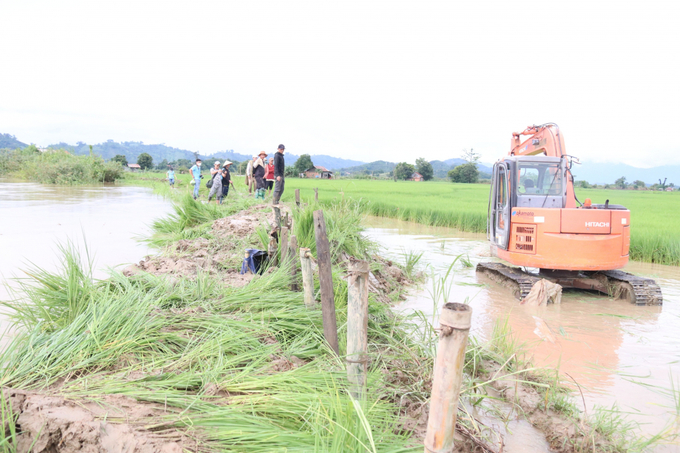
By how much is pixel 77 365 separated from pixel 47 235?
838 cm

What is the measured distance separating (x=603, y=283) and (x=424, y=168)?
7545 cm

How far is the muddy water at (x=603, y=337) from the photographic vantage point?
340cm

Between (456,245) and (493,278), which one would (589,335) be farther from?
(456,245)

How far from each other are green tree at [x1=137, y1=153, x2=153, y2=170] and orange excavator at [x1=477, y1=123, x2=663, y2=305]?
83.5 meters

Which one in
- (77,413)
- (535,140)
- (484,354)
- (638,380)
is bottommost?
(638,380)

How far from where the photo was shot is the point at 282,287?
4379mm

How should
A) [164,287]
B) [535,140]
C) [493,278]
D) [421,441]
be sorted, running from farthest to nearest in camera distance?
1. [535,140]
2. [493,278]
3. [164,287]
4. [421,441]

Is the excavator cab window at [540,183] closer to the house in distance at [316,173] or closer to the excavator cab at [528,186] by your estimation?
the excavator cab at [528,186]

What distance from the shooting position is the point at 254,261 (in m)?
5.43

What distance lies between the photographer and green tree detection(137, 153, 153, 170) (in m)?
80.5

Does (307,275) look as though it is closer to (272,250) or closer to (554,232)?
(272,250)

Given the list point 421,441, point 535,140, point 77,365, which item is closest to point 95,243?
point 77,365

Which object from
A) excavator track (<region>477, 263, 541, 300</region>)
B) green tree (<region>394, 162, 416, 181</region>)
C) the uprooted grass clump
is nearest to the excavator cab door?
excavator track (<region>477, 263, 541, 300</region>)

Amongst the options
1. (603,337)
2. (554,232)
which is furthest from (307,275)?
(554,232)
